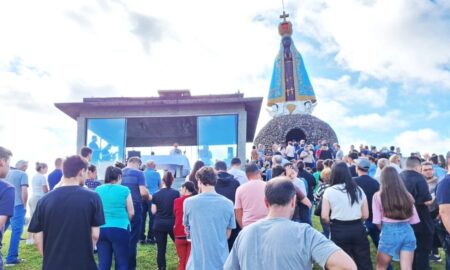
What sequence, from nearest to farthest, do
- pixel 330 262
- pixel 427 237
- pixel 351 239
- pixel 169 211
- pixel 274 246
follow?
1. pixel 330 262
2. pixel 274 246
3. pixel 351 239
4. pixel 427 237
5. pixel 169 211

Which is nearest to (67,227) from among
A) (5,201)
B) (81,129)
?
(5,201)

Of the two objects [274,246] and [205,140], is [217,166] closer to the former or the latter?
[274,246]

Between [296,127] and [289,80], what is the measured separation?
18.0 ft

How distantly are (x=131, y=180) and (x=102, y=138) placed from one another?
1083cm

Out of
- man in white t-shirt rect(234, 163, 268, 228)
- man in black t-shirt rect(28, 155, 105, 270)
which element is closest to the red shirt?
man in white t-shirt rect(234, 163, 268, 228)

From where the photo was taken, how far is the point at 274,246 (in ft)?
7.13

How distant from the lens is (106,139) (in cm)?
1603

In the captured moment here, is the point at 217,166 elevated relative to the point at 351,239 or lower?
elevated

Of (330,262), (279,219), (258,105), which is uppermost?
(258,105)

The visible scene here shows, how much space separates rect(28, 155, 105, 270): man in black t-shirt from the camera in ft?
10.8

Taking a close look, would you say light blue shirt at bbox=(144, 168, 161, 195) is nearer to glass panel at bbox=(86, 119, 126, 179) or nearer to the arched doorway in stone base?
glass panel at bbox=(86, 119, 126, 179)

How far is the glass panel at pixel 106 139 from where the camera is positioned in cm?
1580

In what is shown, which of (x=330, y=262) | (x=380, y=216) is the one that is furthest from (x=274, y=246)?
(x=380, y=216)

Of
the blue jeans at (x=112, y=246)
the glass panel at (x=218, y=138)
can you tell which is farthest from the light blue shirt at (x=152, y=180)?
the glass panel at (x=218, y=138)
